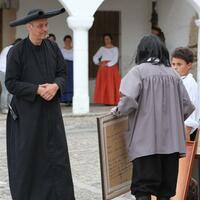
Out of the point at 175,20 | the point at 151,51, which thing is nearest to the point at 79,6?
the point at 175,20

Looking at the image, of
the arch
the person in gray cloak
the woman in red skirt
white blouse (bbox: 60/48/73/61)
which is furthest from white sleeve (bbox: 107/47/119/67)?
the person in gray cloak

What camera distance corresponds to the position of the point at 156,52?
163 inches

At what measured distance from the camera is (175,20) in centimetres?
1482

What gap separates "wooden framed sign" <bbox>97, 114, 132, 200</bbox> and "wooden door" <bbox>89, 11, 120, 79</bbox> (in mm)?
10434

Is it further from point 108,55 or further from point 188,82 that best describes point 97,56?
point 188,82

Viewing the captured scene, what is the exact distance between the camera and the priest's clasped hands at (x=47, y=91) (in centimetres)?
439

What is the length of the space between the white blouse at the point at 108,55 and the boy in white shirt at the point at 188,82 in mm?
8941

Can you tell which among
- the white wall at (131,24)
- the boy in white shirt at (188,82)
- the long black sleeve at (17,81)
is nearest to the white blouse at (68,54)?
the white wall at (131,24)

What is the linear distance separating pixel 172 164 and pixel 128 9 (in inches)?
440

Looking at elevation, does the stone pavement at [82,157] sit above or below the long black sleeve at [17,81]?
below

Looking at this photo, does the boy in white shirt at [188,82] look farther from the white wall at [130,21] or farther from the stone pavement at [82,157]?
the white wall at [130,21]

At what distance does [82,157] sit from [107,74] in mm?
6385

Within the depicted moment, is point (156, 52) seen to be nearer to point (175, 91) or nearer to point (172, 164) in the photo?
point (175, 91)

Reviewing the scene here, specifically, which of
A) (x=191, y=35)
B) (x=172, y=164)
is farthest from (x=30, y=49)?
(x=191, y=35)
